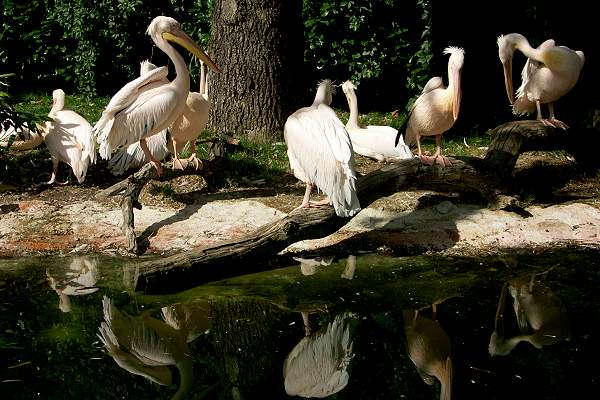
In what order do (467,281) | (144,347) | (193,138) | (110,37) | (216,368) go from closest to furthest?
1. (216,368)
2. (144,347)
3. (467,281)
4. (193,138)
5. (110,37)

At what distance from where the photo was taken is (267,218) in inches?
276

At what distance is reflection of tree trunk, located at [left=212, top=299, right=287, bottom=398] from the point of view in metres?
4.47

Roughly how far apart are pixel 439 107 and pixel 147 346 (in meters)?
3.34

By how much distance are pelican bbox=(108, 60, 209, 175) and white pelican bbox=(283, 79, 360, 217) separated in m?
1.29

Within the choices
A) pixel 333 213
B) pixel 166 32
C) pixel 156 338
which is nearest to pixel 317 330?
pixel 156 338

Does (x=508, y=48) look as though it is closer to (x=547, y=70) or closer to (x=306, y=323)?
(x=547, y=70)

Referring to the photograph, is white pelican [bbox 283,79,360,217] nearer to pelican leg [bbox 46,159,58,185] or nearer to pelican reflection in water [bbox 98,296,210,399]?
pelican reflection in water [bbox 98,296,210,399]

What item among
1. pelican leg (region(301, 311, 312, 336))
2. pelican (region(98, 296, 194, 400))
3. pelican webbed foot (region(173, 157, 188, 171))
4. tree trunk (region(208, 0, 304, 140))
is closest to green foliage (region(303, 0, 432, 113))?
tree trunk (region(208, 0, 304, 140))

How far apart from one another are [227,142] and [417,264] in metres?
3.06

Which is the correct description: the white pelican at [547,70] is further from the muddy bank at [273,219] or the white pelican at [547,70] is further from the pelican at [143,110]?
the pelican at [143,110]

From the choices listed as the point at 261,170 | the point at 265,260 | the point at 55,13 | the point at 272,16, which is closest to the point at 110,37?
the point at 55,13

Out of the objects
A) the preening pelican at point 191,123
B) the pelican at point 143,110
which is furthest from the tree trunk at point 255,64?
the pelican at point 143,110

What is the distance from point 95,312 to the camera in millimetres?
5449

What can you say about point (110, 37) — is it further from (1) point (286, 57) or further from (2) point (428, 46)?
(2) point (428, 46)
